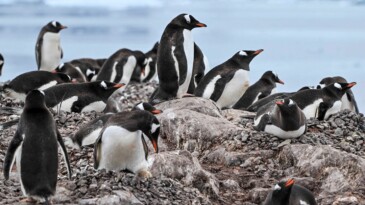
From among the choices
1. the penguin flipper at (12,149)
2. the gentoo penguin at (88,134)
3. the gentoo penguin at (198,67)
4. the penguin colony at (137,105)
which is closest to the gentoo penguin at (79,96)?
the penguin colony at (137,105)

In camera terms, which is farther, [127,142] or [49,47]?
[49,47]

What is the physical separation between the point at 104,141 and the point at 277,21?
13030 centimetres

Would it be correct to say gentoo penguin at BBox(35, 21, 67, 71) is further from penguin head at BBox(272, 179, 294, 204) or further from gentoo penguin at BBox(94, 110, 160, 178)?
penguin head at BBox(272, 179, 294, 204)

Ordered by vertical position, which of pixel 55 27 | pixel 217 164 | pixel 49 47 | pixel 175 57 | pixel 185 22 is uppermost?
pixel 185 22

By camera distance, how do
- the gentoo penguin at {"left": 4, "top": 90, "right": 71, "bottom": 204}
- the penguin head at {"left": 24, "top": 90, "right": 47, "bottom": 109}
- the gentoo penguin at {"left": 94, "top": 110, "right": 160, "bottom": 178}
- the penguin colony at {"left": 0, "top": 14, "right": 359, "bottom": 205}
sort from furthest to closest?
→ 1. the gentoo penguin at {"left": 94, "top": 110, "right": 160, "bottom": 178}
2. the penguin head at {"left": 24, "top": 90, "right": 47, "bottom": 109}
3. the penguin colony at {"left": 0, "top": 14, "right": 359, "bottom": 205}
4. the gentoo penguin at {"left": 4, "top": 90, "right": 71, "bottom": 204}

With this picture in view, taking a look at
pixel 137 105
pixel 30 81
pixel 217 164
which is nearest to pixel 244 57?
pixel 30 81

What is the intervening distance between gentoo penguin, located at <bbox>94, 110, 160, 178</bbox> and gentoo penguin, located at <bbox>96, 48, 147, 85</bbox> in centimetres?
653

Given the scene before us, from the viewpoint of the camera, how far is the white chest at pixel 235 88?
33.6 ft

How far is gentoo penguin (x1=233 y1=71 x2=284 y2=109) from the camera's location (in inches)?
404

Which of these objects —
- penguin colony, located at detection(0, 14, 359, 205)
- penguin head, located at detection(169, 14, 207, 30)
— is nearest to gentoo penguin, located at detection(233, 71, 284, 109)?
penguin colony, located at detection(0, 14, 359, 205)

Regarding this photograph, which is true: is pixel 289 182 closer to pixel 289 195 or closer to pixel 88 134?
pixel 289 195

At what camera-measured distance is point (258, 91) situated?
34.2ft

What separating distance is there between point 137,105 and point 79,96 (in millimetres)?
2317

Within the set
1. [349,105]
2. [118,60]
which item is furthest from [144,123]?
[118,60]
